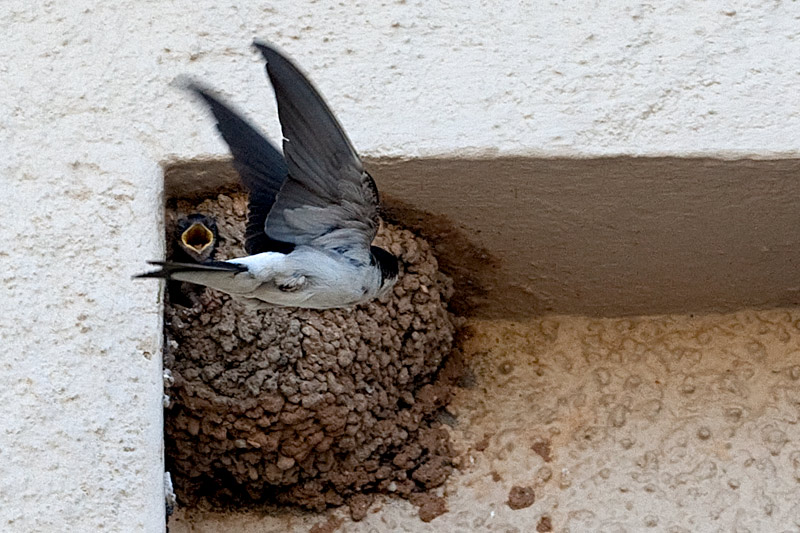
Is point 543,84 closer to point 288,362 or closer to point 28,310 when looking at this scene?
point 288,362

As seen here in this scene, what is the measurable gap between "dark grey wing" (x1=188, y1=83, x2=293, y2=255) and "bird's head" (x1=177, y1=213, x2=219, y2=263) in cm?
30

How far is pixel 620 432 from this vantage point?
10.6ft

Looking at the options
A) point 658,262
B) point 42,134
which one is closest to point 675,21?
point 658,262

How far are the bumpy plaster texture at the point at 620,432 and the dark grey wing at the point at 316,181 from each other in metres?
0.78

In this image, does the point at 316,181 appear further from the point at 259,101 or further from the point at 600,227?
the point at 600,227

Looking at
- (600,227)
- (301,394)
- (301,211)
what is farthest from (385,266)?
(600,227)

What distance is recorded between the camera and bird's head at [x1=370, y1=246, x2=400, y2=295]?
2.70 metres

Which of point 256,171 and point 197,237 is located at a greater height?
point 256,171

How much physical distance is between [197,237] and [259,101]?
0.30 meters

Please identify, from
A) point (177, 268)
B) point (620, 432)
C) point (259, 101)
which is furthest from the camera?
point (620, 432)

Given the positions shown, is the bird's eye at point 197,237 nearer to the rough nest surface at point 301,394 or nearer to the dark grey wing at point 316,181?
the rough nest surface at point 301,394

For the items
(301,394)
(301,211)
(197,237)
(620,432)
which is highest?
(301,211)

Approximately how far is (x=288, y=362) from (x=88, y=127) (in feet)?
2.07

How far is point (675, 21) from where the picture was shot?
3.02m
